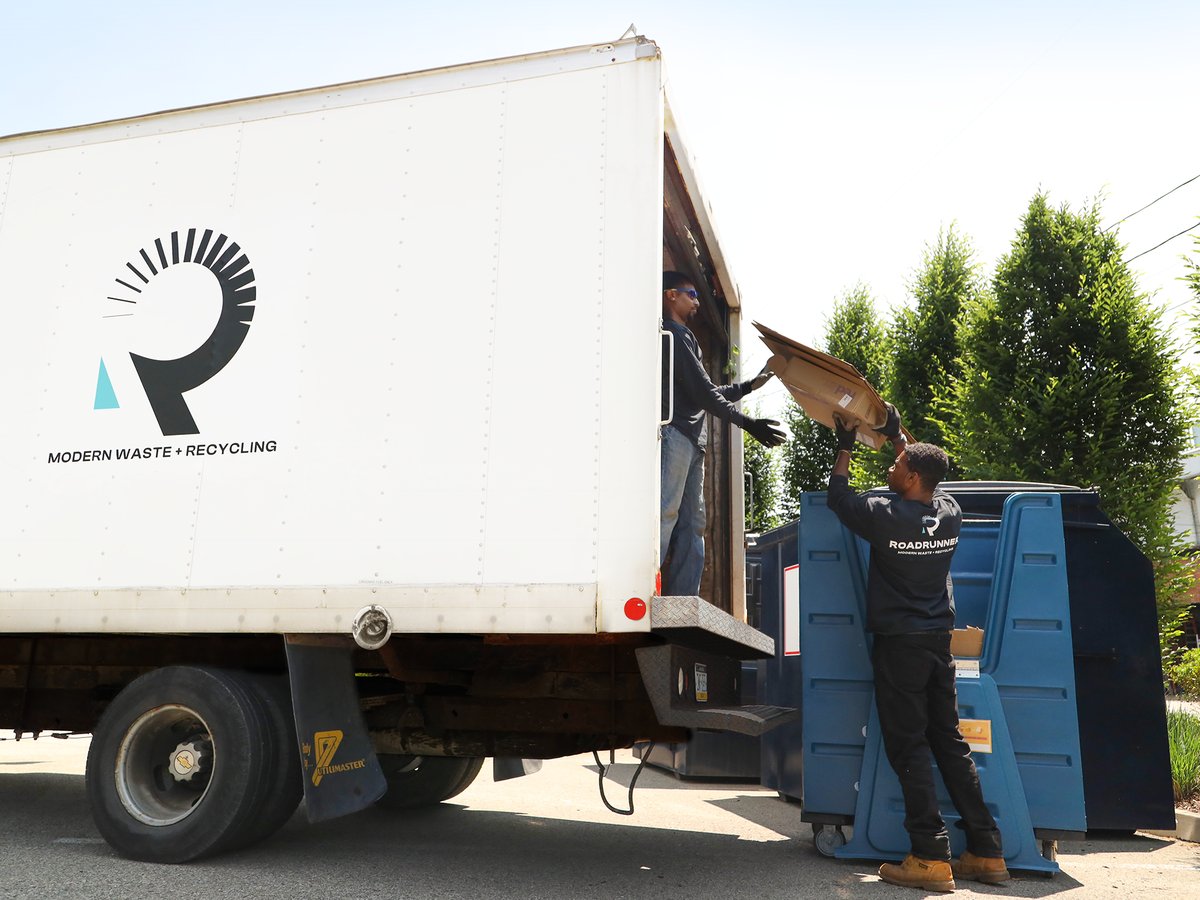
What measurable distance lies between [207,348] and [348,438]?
843 mm

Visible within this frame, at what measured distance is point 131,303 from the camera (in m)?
4.44

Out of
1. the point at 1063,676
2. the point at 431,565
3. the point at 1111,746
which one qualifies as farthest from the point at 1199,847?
the point at 431,565

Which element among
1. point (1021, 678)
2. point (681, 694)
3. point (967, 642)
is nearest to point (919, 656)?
point (967, 642)

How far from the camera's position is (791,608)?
583 cm

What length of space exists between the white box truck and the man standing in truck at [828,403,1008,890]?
657mm

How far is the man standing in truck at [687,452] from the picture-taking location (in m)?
4.58

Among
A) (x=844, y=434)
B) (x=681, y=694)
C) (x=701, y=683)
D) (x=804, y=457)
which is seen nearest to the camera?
(x=681, y=694)

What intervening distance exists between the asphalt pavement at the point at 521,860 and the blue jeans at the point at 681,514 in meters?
1.32

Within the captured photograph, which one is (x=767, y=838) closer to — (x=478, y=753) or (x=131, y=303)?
(x=478, y=753)

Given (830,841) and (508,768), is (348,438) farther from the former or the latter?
(830,841)

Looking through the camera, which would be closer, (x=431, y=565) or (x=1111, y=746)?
(x=431, y=565)

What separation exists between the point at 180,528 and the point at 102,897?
4.68 ft

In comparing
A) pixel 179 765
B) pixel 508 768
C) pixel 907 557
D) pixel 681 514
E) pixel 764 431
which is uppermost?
pixel 764 431

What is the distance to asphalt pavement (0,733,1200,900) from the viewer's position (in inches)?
150
